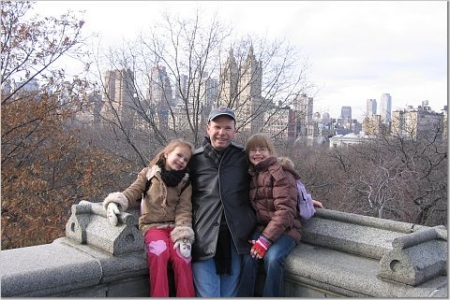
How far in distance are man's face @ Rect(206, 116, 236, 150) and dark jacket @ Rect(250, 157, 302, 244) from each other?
319mm

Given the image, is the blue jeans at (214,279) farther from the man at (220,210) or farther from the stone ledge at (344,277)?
the stone ledge at (344,277)

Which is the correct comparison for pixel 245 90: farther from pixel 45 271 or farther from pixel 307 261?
pixel 45 271

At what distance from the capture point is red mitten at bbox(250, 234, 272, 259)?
3488 mm

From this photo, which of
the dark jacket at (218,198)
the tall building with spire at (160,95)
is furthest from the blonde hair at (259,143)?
the tall building with spire at (160,95)

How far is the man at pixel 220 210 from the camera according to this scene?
352cm

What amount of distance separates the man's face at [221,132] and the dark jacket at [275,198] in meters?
0.32

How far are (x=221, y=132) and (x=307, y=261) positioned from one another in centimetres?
118

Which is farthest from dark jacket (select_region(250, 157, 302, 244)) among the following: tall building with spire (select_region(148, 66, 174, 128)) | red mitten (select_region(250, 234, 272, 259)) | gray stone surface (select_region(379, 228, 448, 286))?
tall building with spire (select_region(148, 66, 174, 128))

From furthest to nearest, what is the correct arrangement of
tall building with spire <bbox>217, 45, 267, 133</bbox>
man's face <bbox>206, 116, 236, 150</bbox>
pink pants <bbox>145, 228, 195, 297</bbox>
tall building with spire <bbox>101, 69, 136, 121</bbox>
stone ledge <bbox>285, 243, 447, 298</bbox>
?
tall building with spire <bbox>217, 45, 267, 133</bbox> → tall building with spire <bbox>101, 69, 136, 121</bbox> → man's face <bbox>206, 116, 236, 150</bbox> → pink pants <bbox>145, 228, 195, 297</bbox> → stone ledge <bbox>285, 243, 447, 298</bbox>

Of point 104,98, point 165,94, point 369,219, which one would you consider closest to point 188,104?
point 165,94

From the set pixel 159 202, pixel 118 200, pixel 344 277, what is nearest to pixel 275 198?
pixel 344 277

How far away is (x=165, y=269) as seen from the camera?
135 inches

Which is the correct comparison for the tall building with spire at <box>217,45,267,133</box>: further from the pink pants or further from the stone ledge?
the pink pants

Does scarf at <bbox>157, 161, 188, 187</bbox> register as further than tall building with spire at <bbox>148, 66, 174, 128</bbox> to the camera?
No
